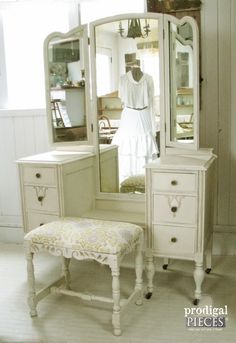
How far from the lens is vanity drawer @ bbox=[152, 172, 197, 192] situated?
2.26 m

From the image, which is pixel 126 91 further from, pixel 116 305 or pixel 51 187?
pixel 116 305

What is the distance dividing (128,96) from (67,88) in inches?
18.0

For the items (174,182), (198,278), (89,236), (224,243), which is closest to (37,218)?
(89,236)

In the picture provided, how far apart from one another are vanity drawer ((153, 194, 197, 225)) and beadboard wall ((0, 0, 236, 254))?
763 millimetres

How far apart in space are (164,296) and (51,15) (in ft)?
7.24

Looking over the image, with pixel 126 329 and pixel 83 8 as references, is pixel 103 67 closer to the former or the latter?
pixel 83 8

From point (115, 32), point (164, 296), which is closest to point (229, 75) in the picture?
point (115, 32)

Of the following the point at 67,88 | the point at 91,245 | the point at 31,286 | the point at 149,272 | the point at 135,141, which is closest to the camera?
the point at 91,245

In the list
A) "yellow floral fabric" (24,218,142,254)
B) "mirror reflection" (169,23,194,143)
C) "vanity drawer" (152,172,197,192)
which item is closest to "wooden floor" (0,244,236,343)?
"yellow floral fabric" (24,218,142,254)

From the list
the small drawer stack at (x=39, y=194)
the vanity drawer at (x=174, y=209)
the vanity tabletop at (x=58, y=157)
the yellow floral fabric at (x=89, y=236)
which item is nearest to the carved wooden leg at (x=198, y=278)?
the vanity drawer at (x=174, y=209)

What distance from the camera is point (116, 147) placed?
2.74 meters

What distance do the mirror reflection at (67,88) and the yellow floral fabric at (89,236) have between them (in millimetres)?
769

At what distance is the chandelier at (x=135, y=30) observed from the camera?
2.55 metres

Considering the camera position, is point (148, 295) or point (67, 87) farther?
point (67, 87)
